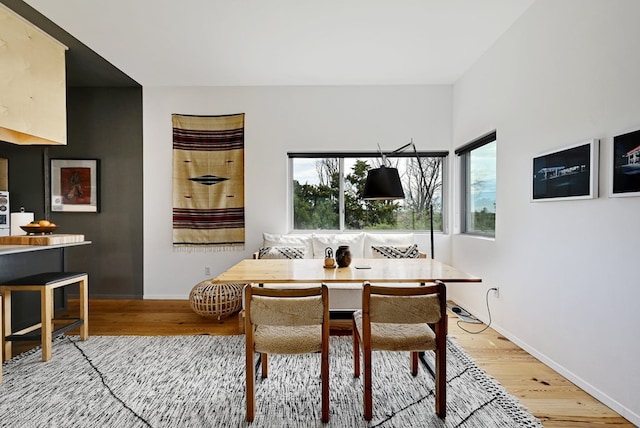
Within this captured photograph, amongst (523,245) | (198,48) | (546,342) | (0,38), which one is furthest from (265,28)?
(546,342)

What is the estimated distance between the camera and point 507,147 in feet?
9.85

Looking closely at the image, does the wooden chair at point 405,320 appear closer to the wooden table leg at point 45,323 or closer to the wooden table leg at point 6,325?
the wooden table leg at point 45,323

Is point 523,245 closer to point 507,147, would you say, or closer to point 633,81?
point 507,147

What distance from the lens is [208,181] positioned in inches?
168

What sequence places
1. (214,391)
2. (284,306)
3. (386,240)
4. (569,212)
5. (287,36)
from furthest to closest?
(386,240) < (287,36) < (569,212) < (214,391) < (284,306)

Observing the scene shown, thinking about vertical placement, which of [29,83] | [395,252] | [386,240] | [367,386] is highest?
[29,83]

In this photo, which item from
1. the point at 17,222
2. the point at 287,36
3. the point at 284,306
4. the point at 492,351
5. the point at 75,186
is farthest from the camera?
the point at 75,186

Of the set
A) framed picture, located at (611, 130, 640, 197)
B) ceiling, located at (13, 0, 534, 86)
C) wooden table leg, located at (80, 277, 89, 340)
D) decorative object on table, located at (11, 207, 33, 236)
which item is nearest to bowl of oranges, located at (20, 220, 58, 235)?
decorative object on table, located at (11, 207, 33, 236)

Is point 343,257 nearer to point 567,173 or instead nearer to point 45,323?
point 567,173

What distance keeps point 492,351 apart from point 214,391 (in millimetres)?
2121

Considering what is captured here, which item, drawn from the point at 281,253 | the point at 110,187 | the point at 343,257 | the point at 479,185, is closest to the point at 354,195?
the point at 281,253

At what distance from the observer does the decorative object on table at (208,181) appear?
4.25 m

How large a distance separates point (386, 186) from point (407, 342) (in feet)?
3.85

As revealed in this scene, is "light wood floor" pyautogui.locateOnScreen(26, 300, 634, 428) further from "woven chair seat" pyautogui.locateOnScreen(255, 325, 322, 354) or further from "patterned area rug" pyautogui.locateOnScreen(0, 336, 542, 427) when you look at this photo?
"woven chair seat" pyautogui.locateOnScreen(255, 325, 322, 354)
